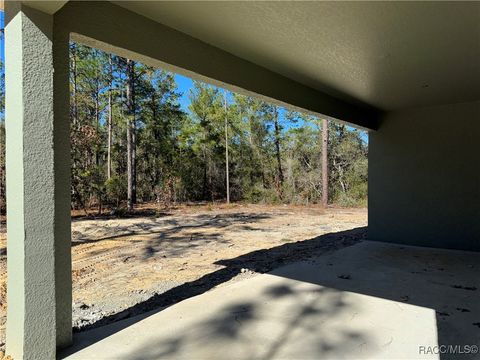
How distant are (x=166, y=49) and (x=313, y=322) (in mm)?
2272

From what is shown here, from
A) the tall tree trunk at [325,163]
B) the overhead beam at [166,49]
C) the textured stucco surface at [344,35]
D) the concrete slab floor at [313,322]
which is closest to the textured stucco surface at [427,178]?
the textured stucco surface at [344,35]

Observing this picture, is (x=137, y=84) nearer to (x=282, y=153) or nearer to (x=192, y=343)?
(x=282, y=153)

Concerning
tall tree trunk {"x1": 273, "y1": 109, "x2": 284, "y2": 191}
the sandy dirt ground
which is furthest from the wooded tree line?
the sandy dirt ground

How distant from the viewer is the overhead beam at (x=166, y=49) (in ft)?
6.56

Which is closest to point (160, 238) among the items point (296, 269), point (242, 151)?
point (296, 269)

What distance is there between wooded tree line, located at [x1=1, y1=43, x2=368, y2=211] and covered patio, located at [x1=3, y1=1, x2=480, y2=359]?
946 centimetres

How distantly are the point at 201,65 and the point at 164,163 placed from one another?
478 inches

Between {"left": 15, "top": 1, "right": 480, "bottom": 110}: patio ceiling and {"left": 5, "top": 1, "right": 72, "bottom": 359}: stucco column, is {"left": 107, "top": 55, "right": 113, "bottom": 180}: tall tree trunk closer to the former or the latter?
{"left": 15, "top": 1, "right": 480, "bottom": 110}: patio ceiling

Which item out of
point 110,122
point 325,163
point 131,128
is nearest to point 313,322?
point 131,128

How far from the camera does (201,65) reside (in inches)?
104

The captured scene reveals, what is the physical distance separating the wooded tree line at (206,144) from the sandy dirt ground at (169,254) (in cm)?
496

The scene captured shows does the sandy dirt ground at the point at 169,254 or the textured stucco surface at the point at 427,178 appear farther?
the textured stucco surface at the point at 427,178

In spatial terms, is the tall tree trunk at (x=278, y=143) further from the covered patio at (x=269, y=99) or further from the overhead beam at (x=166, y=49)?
the overhead beam at (x=166, y=49)

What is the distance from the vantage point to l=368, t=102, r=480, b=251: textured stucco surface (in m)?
4.78
